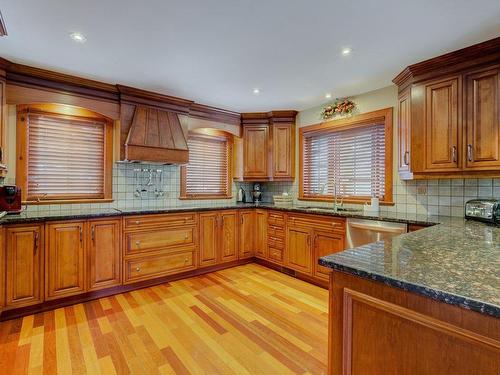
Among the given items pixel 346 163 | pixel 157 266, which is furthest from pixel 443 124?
pixel 157 266

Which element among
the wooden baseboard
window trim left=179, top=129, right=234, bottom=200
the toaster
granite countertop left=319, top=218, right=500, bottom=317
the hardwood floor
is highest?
window trim left=179, top=129, right=234, bottom=200

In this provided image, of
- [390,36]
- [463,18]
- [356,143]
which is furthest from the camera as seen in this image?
[356,143]

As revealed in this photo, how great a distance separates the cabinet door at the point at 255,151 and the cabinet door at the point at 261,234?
68 cm

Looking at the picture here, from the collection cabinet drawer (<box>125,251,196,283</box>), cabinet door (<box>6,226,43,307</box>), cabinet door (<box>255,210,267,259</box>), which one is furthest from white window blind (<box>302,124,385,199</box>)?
cabinet door (<box>6,226,43,307</box>)

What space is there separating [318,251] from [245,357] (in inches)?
67.2

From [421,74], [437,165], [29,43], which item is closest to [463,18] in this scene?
[421,74]

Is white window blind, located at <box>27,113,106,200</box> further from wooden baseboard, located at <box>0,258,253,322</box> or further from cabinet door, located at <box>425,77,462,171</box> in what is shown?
cabinet door, located at <box>425,77,462,171</box>

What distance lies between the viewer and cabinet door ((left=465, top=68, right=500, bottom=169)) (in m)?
2.26

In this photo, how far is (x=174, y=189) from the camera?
13.2 feet

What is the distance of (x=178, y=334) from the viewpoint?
2219 mm

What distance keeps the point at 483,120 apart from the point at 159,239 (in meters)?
3.49

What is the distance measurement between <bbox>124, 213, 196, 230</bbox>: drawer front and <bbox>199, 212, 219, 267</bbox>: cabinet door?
0.18m

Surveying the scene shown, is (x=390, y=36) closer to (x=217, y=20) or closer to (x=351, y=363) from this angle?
(x=217, y=20)

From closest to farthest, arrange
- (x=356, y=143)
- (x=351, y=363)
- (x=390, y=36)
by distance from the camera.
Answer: (x=351, y=363), (x=390, y=36), (x=356, y=143)
